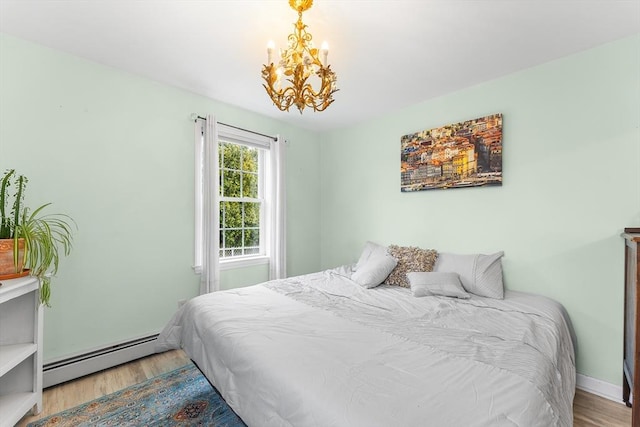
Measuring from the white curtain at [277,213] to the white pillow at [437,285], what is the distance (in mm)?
1688

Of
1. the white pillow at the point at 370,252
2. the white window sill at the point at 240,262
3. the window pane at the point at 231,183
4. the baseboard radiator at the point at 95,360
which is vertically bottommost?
the baseboard radiator at the point at 95,360

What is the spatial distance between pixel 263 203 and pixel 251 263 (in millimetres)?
777

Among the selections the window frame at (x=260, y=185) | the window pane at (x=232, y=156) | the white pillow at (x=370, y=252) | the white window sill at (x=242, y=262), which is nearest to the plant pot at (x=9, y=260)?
the window frame at (x=260, y=185)

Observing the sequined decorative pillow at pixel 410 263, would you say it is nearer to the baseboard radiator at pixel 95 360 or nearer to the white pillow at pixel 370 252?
the white pillow at pixel 370 252

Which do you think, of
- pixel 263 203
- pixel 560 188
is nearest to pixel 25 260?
pixel 263 203

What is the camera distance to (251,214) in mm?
3514

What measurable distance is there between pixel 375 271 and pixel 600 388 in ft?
5.85

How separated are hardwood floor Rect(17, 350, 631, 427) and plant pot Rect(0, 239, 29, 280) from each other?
3.04 ft

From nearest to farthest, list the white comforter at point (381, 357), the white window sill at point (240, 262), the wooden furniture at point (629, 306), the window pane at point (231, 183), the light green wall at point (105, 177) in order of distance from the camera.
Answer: the white comforter at point (381, 357) → the wooden furniture at point (629, 306) → the light green wall at point (105, 177) → the white window sill at point (240, 262) → the window pane at point (231, 183)

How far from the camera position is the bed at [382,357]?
0.96m

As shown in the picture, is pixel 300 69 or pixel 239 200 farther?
pixel 239 200

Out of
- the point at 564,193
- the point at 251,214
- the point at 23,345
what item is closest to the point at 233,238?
the point at 251,214

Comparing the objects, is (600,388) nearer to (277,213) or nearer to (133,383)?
(277,213)

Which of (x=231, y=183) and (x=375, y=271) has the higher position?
(x=231, y=183)
